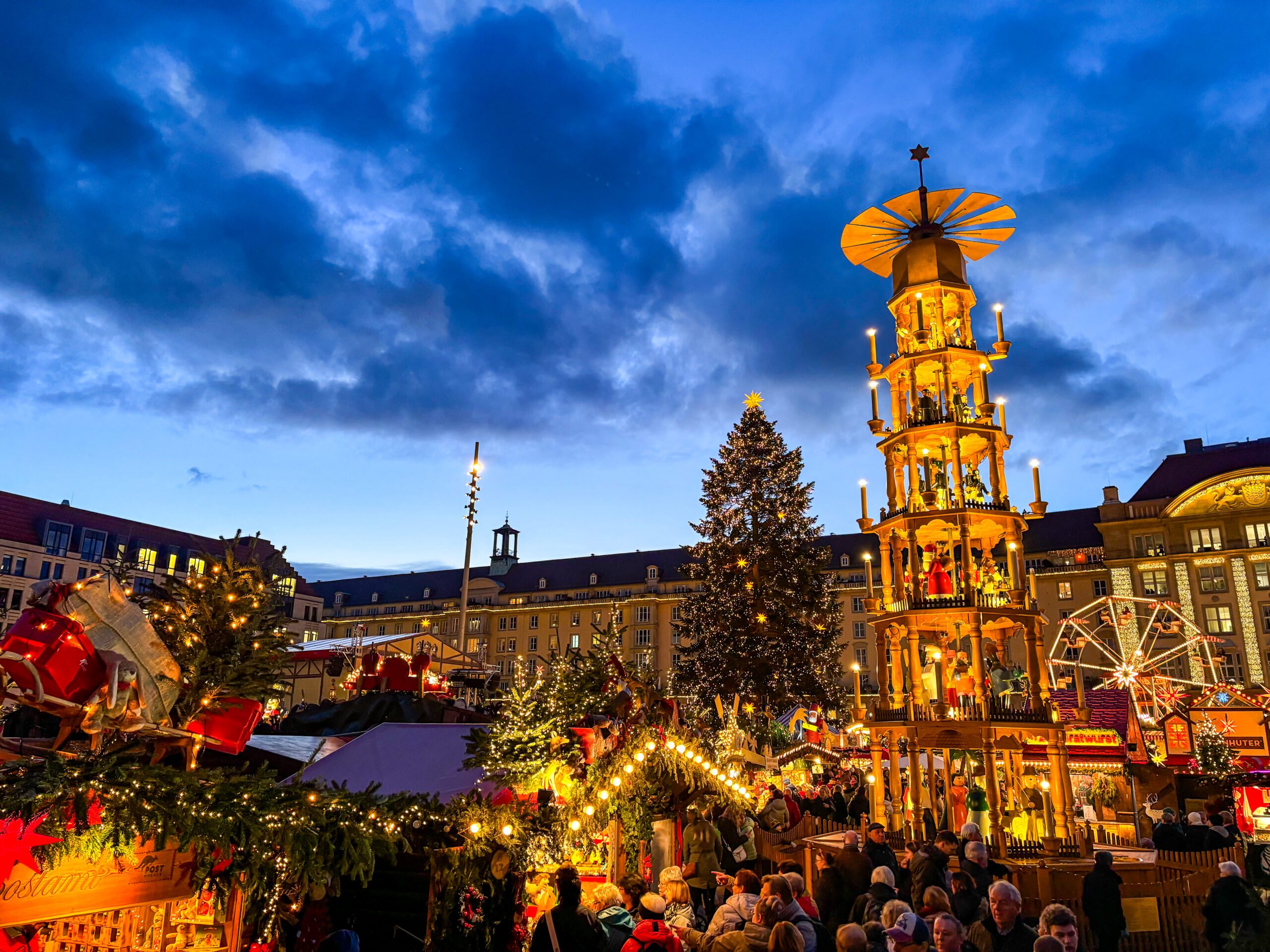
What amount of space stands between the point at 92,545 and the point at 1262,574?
78.5 meters

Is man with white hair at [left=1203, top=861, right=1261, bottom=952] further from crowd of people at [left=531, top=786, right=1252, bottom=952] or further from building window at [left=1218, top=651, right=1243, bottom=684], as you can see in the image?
building window at [left=1218, top=651, right=1243, bottom=684]

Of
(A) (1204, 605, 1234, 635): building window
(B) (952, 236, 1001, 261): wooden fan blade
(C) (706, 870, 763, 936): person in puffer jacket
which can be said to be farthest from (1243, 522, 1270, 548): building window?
(C) (706, 870, 763, 936): person in puffer jacket

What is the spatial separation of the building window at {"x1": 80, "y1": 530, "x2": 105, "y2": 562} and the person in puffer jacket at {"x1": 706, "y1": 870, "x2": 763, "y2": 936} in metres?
68.8

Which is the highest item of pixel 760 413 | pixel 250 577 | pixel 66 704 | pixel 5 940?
pixel 760 413

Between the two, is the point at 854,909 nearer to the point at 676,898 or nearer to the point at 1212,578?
the point at 676,898

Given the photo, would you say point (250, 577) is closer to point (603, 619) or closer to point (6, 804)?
point (6, 804)

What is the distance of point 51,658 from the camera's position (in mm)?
5082

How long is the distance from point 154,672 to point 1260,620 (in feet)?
194

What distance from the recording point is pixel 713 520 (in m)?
33.6

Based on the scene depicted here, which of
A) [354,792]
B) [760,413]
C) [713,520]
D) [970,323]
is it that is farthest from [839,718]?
[354,792]

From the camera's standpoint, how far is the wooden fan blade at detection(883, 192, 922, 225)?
1839 cm

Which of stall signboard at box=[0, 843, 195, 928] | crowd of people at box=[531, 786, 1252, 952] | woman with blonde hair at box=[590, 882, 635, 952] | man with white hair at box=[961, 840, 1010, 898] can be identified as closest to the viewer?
stall signboard at box=[0, 843, 195, 928]

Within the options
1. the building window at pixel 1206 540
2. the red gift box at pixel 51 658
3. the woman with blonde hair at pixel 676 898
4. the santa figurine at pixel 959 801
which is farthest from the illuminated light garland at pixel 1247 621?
the red gift box at pixel 51 658

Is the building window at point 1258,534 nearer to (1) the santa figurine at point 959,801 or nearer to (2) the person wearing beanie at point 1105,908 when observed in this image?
(1) the santa figurine at point 959,801
